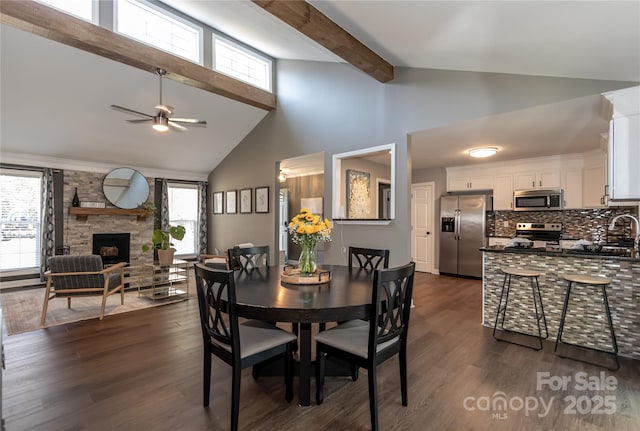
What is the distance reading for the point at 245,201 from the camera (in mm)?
6645

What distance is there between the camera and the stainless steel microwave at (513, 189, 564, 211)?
16.5 ft

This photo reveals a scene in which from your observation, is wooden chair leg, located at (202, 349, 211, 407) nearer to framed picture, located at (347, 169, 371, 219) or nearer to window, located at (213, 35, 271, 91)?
framed picture, located at (347, 169, 371, 219)

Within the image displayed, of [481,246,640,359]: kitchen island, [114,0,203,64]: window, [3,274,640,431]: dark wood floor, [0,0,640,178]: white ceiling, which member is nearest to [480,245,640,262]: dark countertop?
[481,246,640,359]: kitchen island

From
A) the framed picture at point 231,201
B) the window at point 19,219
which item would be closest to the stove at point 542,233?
the framed picture at point 231,201

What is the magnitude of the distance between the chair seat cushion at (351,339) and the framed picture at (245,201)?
4.83m

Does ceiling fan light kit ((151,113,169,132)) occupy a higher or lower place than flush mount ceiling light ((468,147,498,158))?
higher

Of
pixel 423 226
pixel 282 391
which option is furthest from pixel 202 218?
pixel 282 391

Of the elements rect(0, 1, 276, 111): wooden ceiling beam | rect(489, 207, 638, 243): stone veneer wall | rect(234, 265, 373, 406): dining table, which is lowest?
rect(234, 265, 373, 406): dining table

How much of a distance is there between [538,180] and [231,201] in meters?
6.13

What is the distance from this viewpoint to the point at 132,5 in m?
4.15

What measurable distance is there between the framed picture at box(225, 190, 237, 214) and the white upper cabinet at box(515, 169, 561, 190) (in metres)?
5.71

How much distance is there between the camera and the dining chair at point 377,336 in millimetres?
1707

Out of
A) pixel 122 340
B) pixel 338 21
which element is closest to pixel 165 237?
pixel 122 340

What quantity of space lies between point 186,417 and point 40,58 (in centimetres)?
467
